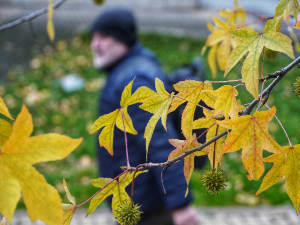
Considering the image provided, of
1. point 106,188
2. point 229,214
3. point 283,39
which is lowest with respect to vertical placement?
point 229,214

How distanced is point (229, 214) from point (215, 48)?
2930mm

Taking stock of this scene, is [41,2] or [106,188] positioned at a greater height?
[106,188]

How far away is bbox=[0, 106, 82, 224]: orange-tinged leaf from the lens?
0.63 metres

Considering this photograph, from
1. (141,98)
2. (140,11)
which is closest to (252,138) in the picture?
(141,98)

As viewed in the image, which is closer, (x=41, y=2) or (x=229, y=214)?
(x=229, y=214)

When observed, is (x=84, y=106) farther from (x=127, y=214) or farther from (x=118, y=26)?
(x=127, y=214)

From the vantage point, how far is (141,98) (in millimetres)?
865

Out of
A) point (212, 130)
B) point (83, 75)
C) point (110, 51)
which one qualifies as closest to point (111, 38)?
point (110, 51)

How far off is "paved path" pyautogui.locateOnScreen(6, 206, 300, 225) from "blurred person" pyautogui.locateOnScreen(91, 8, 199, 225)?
4.32 ft

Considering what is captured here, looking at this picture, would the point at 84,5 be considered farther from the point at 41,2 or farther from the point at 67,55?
the point at 67,55

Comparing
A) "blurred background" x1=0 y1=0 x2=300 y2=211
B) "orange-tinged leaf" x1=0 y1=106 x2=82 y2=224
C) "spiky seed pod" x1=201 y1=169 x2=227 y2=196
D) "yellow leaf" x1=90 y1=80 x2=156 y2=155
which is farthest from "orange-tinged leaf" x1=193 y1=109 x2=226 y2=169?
"blurred background" x1=0 y1=0 x2=300 y2=211

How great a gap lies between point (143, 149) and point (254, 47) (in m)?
1.68

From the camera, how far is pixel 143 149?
238 centimetres

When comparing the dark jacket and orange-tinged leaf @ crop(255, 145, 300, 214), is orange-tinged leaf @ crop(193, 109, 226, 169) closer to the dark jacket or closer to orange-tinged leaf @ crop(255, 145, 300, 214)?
orange-tinged leaf @ crop(255, 145, 300, 214)
